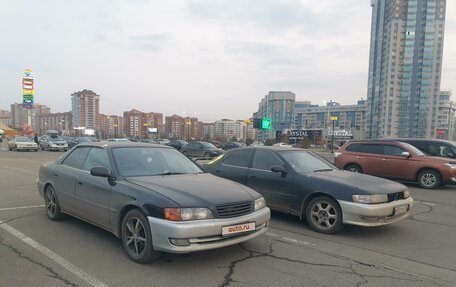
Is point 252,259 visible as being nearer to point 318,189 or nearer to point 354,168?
point 318,189

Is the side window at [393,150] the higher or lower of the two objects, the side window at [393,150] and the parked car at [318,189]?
the higher

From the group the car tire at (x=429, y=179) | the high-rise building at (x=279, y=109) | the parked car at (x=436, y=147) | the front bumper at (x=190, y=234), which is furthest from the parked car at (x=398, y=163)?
the high-rise building at (x=279, y=109)

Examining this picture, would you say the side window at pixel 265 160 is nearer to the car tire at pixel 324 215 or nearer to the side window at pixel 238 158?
the side window at pixel 238 158

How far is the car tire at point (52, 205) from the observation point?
5868 mm

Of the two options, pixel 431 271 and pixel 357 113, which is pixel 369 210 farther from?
pixel 357 113

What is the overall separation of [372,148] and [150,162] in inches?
388

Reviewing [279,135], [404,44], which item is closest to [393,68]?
[404,44]

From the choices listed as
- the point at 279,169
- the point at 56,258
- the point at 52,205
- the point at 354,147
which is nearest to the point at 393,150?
the point at 354,147

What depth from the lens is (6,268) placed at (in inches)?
152

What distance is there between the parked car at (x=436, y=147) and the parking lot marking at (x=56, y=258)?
41.1ft

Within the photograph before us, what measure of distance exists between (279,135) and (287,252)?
88845 mm

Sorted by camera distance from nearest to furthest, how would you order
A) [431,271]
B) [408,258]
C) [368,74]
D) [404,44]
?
[431,271] → [408,258] → [404,44] → [368,74]

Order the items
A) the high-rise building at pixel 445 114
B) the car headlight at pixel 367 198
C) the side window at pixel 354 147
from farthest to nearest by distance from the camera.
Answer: the high-rise building at pixel 445 114 → the side window at pixel 354 147 → the car headlight at pixel 367 198

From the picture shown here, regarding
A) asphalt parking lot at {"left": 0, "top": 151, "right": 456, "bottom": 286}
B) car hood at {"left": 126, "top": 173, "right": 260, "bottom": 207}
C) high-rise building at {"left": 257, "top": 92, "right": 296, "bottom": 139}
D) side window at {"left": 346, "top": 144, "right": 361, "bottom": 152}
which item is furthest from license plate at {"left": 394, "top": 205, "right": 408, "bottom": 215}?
high-rise building at {"left": 257, "top": 92, "right": 296, "bottom": 139}
